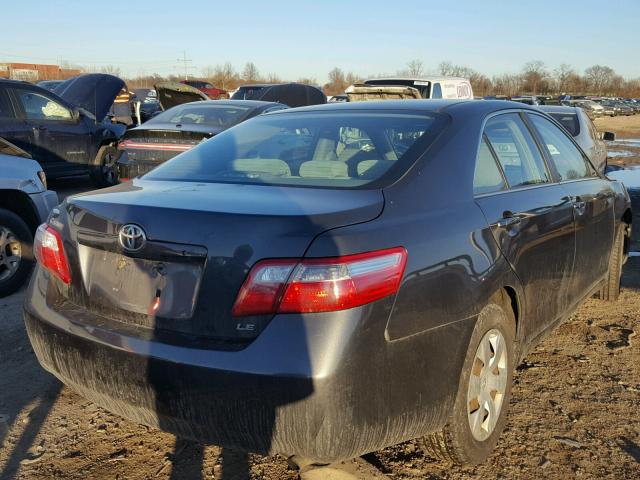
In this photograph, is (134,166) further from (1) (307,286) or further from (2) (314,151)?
(1) (307,286)

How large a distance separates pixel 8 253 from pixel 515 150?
4130mm

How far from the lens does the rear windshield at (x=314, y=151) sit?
9.14 ft

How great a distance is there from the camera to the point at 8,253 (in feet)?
17.0

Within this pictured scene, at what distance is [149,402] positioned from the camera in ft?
7.40

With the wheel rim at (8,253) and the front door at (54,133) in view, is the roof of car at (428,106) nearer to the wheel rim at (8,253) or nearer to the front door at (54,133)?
the wheel rim at (8,253)

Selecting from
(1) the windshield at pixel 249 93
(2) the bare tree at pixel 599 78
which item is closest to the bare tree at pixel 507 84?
(2) the bare tree at pixel 599 78

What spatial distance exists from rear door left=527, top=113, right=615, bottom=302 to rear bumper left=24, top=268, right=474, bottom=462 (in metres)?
1.82

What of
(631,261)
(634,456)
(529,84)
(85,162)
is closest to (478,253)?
(634,456)

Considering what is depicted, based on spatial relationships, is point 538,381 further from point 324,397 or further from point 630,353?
point 324,397

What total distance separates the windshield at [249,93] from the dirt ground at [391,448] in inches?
519

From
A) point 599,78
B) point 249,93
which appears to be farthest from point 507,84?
point 249,93

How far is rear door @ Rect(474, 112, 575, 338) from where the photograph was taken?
9.55ft

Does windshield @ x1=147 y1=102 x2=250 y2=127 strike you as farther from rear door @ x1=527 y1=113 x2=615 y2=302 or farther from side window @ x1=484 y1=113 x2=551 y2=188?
side window @ x1=484 y1=113 x2=551 y2=188

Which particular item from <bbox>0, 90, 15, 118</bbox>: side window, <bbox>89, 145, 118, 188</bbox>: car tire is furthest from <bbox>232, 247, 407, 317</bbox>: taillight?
<bbox>89, 145, 118, 188</bbox>: car tire
